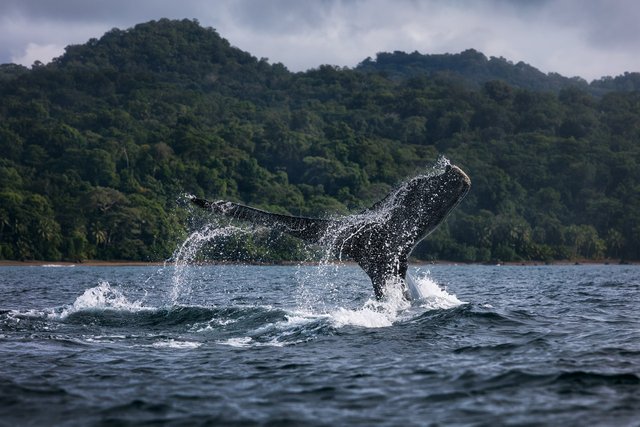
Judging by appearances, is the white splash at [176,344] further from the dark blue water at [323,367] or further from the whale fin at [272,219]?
the whale fin at [272,219]

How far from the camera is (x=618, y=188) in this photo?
452ft

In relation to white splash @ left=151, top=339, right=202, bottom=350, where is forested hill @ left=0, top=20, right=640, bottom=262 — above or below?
above

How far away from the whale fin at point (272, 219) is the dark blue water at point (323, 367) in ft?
5.63

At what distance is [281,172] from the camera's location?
130 m

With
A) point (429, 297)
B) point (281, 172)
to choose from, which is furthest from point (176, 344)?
point (281, 172)

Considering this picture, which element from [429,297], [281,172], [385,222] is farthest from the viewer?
[281,172]

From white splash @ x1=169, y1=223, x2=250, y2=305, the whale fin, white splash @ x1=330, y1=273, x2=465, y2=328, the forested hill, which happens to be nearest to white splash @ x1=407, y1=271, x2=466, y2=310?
white splash @ x1=330, y1=273, x2=465, y2=328

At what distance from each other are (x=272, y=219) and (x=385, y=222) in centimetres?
221

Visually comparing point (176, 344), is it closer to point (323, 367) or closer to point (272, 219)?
point (272, 219)

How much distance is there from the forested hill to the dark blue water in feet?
238

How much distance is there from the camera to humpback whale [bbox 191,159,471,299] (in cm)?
1415

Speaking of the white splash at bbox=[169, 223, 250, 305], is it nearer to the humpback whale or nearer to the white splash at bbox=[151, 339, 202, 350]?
the humpback whale

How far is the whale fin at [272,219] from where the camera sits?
14.0 meters

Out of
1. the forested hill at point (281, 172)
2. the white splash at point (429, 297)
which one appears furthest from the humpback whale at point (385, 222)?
the forested hill at point (281, 172)
